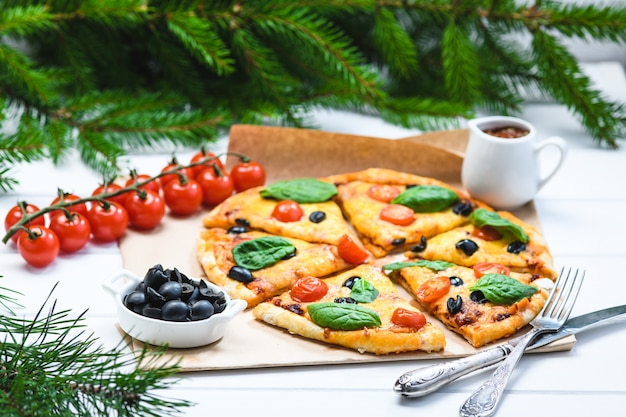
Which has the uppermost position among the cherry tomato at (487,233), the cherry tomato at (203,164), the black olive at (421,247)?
the cherry tomato at (203,164)

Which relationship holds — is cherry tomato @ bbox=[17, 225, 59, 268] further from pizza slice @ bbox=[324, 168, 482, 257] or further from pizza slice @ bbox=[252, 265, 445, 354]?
pizza slice @ bbox=[324, 168, 482, 257]

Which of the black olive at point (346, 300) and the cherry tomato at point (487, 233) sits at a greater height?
the cherry tomato at point (487, 233)

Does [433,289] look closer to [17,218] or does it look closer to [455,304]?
[455,304]

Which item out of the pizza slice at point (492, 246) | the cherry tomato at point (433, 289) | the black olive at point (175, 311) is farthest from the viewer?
the pizza slice at point (492, 246)

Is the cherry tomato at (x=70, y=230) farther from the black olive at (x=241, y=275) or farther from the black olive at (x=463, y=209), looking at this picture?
the black olive at (x=463, y=209)

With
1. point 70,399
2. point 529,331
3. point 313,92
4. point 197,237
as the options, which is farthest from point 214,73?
point 70,399

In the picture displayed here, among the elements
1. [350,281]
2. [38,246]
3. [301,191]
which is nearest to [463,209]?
[301,191]

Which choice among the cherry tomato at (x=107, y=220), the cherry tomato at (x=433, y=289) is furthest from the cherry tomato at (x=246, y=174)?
the cherry tomato at (x=433, y=289)

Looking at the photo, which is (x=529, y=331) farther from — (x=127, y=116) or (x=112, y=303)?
(x=127, y=116)
